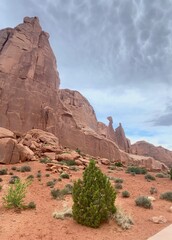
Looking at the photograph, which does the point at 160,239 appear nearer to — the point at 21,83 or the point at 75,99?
the point at 21,83

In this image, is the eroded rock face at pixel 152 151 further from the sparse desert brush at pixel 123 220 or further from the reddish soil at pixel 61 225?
the sparse desert brush at pixel 123 220

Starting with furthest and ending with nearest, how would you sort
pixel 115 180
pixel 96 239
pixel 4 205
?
pixel 115 180
pixel 4 205
pixel 96 239

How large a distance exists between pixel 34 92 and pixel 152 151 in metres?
54.9

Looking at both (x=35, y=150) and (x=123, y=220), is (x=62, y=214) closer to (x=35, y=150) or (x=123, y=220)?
(x=123, y=220)

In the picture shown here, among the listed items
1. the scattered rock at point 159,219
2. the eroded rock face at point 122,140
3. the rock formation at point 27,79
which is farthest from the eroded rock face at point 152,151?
the scattered rock at point 159,219

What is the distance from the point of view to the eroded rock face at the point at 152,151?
257 feet

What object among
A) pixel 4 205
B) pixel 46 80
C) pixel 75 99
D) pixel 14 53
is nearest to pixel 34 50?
pixel 14 53

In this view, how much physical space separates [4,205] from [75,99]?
51098 mm

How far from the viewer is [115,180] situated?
689 inches

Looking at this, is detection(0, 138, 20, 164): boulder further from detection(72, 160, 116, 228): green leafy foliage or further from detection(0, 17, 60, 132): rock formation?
detection(72, 160, 116, 228): green leafy foliage

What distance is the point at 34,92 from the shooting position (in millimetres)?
39875

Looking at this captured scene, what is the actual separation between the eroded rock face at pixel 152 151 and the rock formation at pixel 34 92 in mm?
31045

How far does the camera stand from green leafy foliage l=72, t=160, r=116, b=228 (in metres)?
8.28

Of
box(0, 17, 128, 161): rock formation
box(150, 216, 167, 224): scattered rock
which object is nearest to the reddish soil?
box(150, 216, 167, 224): scattered rock
